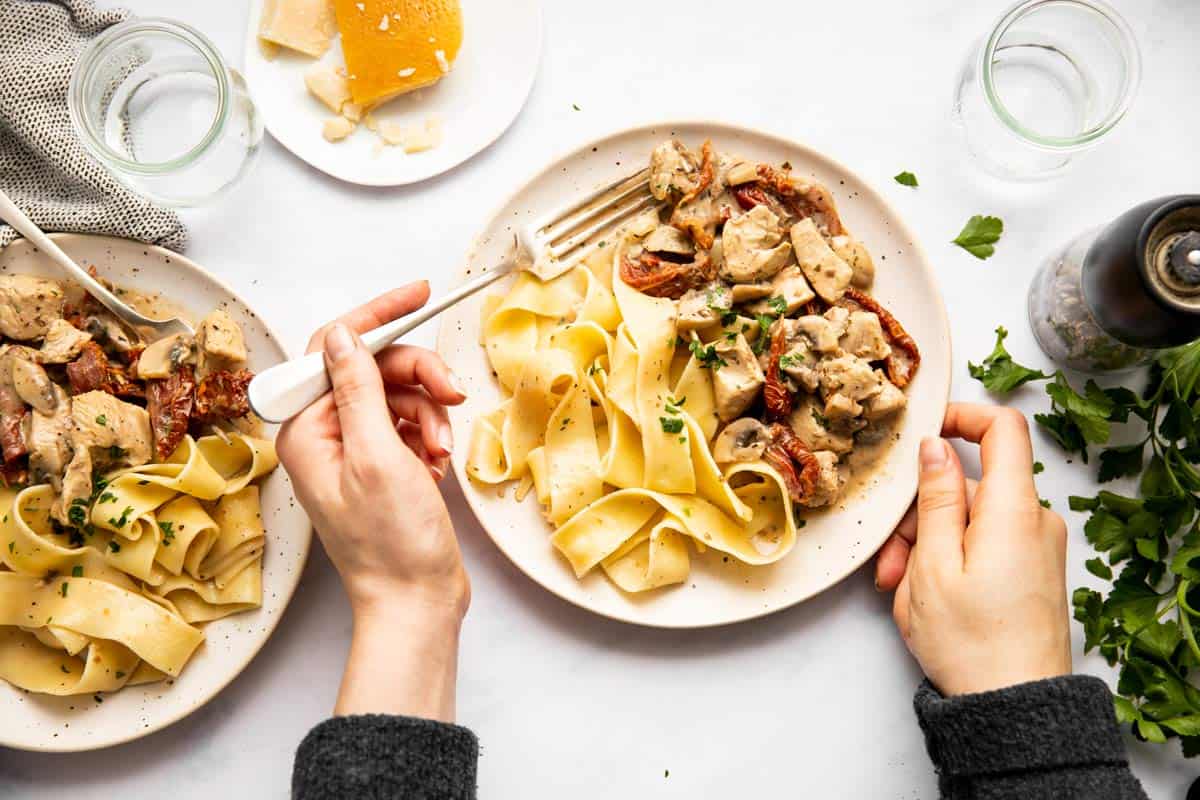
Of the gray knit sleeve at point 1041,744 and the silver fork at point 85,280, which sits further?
the silver fork at point 85,280

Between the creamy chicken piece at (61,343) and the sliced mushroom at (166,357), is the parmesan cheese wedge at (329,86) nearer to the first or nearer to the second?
the sliced mushroom at (166,357)

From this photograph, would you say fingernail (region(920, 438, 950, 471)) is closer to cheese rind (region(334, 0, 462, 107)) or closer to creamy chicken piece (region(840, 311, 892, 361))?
creamy chicken piece (region(840, 311, 892, 361))

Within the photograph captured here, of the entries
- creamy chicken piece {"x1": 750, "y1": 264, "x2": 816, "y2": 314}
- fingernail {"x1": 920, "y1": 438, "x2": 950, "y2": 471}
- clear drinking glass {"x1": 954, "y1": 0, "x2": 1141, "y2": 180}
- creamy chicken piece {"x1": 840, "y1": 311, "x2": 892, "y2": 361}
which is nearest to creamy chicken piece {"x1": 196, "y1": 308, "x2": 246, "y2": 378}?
creamy chicken piece {"x1": 750, "y1": 264, "x2": 816, "y2": 314}

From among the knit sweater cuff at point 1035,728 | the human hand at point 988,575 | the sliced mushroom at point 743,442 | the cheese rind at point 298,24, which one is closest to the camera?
the knit sweater cuff at point 1035,728

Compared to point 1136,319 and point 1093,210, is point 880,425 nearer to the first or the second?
point 1136,319

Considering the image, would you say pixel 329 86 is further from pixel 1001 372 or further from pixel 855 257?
pixel 1001 372

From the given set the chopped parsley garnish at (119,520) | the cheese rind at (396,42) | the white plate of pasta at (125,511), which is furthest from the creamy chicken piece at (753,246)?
the chopped parsley garnish at (119,520)
